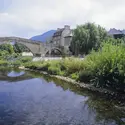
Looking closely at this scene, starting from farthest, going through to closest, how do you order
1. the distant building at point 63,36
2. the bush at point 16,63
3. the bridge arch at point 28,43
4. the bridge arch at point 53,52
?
1. the distant building at point 63,36
2. the bridge arch at point 53,52
3. the bridge arch at point 28,43
4. the bush at point 16,63

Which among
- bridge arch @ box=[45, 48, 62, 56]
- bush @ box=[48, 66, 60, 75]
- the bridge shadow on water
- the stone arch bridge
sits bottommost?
the bridge shadow on water

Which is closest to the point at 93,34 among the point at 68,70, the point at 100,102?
A: the point at 68,70

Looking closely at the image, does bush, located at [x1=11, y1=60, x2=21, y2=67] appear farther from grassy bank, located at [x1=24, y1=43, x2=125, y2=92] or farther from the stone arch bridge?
grassy bank, located at [x1=24, y1=43, x2=125, y2=92]

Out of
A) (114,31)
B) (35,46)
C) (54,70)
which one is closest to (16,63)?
(54,70)

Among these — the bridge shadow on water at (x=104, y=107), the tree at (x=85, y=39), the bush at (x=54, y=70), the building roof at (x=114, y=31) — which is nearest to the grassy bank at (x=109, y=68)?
the bridge shadow on water at (x=104, y=107)

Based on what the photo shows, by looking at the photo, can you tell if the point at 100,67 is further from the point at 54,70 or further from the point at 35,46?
the point at 35,46

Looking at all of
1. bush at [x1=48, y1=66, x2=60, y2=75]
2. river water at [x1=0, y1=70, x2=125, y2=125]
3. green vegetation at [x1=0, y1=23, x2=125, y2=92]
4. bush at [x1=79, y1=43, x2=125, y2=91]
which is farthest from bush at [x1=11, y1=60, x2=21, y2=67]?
bush at [x1=79, y1=43, x2=125, y2=91]

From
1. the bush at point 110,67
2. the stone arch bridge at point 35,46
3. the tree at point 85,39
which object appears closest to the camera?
the bush at point 110,67

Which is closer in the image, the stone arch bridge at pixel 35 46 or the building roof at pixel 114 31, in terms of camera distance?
the stone arch bridge at pixel 35 46

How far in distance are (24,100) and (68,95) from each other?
3050mm

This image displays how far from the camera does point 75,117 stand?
9.34 m

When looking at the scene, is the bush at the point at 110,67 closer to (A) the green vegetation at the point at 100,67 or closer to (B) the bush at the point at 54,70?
(A) the green vegetation at the point at 100,67

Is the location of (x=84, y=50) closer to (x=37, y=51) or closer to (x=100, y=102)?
(x=37, y=51)

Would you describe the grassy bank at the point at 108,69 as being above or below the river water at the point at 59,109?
above
